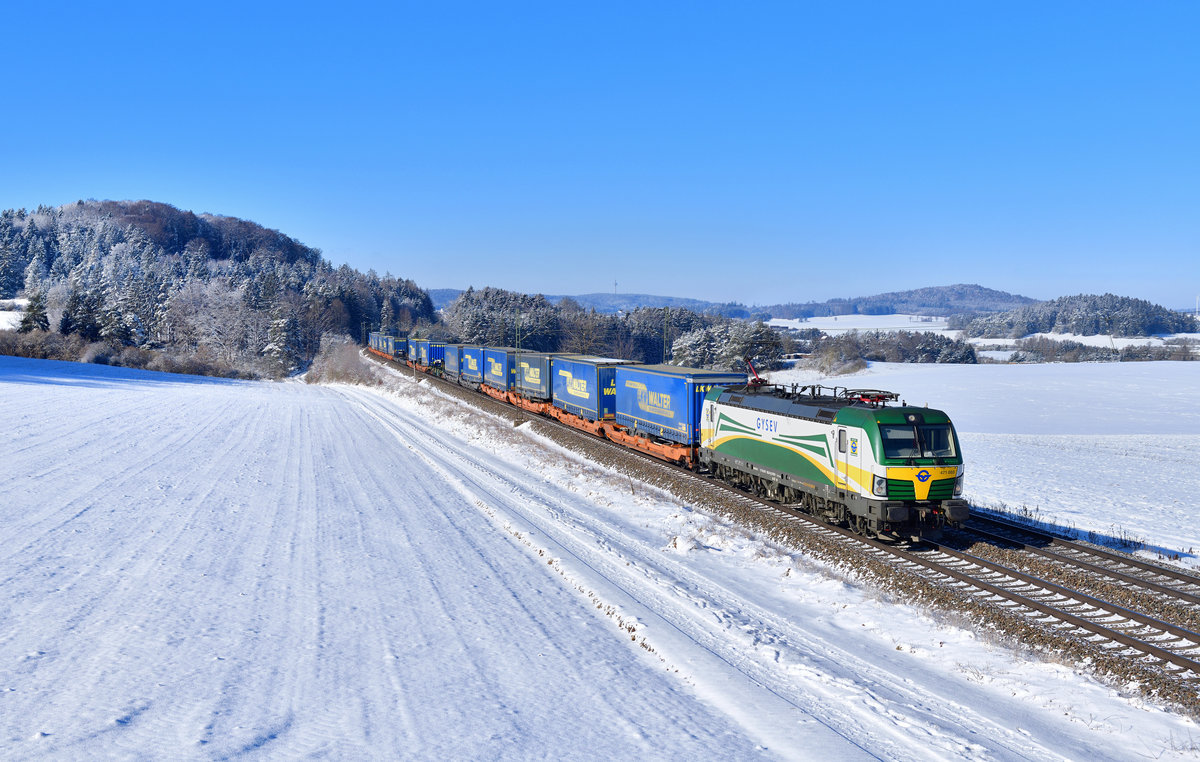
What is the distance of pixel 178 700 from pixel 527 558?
8.07 m

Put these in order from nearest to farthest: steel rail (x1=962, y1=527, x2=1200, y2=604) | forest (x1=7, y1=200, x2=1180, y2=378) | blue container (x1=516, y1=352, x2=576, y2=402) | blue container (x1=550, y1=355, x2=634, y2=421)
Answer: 1. steel rail (x1=962, y1=527, x2=1200, y2=604)
2. blue container (x1=550, y1=355, x2=634, y2=421)
3. blue container (x1=516, y1=352, x2=576, y2=402)
4. forest (x1=7, y1=200, x2=1180, y2=378)

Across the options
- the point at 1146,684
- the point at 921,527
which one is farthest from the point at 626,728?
the point at 921,527

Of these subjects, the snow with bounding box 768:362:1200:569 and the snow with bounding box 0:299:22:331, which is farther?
the snow with bounding box 0:299:22:331

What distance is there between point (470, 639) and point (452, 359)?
162ft

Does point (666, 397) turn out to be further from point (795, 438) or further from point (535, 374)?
point (535, 374)

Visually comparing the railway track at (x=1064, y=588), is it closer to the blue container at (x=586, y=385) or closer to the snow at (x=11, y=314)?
the blue container at (x=586, y=385)

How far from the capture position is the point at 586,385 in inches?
1264

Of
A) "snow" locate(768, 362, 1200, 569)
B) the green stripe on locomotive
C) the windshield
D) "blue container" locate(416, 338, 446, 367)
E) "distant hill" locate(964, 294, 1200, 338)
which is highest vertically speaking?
"distant hill" locate(964, 294, 1200, 338)

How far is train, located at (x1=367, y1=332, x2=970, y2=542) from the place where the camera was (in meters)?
15.0

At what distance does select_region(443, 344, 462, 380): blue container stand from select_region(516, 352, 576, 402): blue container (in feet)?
49.6

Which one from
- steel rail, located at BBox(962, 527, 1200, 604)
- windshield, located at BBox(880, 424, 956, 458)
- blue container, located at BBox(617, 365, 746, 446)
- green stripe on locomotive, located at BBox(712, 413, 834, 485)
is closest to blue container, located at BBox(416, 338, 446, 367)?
blue container, located at BBox(617, 365, 746, 446)

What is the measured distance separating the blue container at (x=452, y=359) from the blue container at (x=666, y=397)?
29600mm

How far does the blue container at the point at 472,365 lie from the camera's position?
5056cm

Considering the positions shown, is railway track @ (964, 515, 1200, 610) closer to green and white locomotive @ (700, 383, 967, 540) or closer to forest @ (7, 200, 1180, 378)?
green and white locomotive @ (700, 383, 967, 540)
